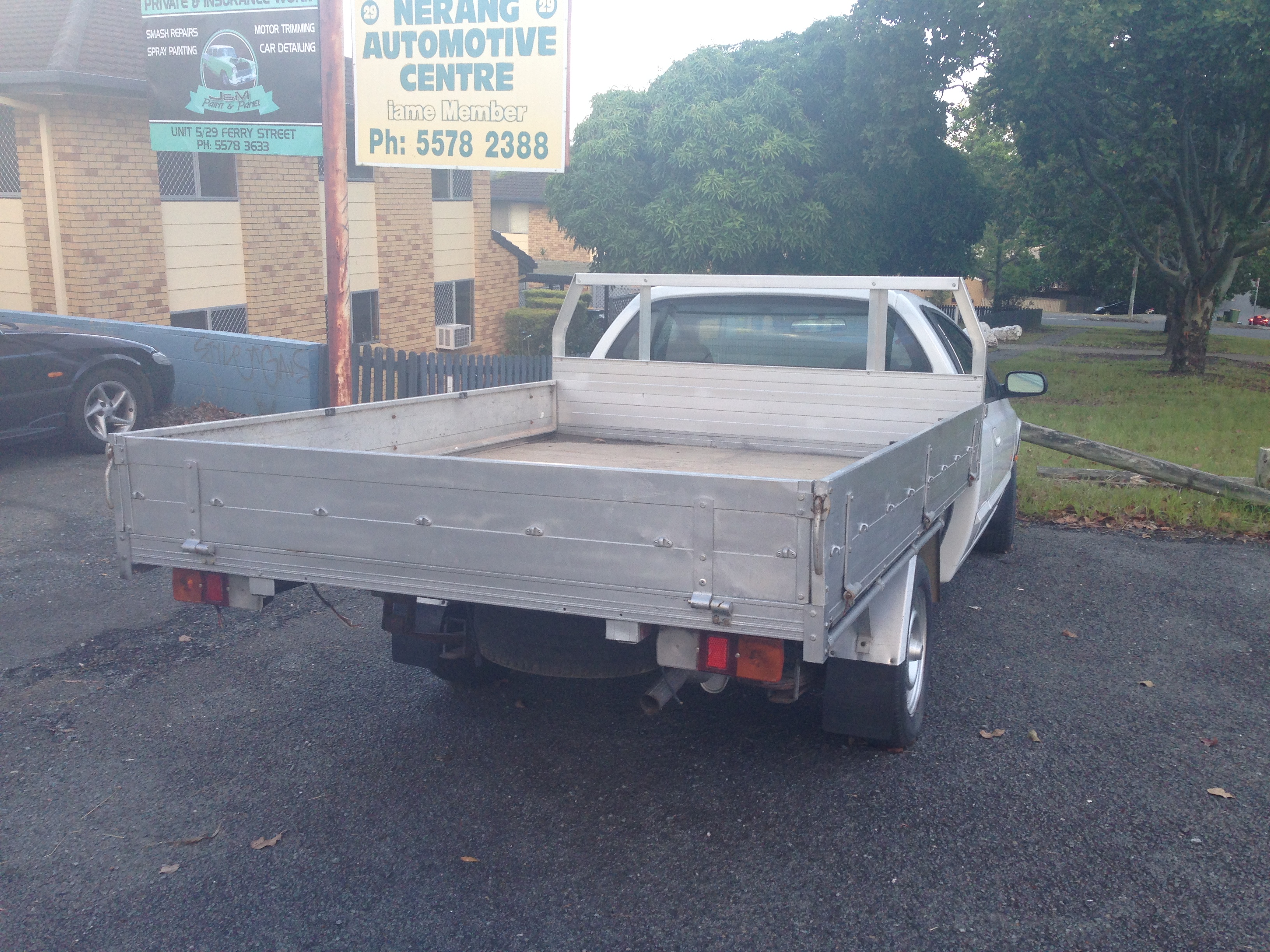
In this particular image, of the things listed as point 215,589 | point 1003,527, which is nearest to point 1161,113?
point 1003,527

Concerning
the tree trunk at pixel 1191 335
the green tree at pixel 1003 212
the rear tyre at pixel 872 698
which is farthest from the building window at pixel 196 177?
the tree trunk at pixel 1191 335

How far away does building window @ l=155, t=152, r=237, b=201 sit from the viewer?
615 inches

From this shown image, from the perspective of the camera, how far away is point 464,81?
10664 millimetres

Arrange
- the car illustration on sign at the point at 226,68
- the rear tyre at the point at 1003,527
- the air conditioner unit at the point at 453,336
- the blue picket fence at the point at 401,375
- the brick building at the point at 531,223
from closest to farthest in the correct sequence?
the rear tyre at the point at 1003,527, the car illustration on sign at the point at 226,68, the blue picket fence at the point at 401,375, the air conditioner unit at the point at 453,336, the brick building at the point at 531,223

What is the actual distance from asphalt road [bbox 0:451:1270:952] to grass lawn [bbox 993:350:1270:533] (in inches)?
120

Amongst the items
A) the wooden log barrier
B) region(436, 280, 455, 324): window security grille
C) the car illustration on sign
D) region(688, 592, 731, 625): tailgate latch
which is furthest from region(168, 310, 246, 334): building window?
region(688, 592, 731, 625): tailgate latch

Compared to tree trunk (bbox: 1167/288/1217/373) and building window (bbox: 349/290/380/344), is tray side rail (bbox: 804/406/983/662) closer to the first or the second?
building window (bbox: 349/290/380/344)

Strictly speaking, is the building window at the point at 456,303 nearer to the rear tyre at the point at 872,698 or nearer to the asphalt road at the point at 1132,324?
the rear tyre at the point at 872,698

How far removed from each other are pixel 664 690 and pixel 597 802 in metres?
0.67

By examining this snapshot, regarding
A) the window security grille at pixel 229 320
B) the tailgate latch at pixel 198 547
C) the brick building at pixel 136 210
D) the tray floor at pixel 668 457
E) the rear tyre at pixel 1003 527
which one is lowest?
the rear tyre at pixel 1003 527

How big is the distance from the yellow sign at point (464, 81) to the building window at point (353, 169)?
24.3 feet

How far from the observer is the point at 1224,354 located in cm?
3284

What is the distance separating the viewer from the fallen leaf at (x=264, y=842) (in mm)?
3832

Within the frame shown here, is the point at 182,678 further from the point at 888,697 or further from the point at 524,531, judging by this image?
the point at 888,697
